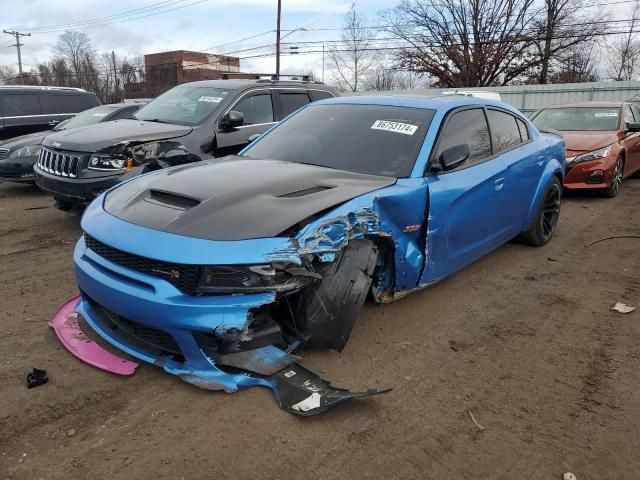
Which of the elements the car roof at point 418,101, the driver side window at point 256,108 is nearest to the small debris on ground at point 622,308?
the car roof at point 418,101

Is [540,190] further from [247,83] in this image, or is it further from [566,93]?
[566,93]

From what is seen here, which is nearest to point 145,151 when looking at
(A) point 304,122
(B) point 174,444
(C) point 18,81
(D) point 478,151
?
(A) point 304,122

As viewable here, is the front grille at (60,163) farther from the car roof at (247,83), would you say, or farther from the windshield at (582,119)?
the windshield at (582,119)

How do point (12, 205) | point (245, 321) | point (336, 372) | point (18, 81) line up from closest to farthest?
point (245, 321), point (336, 372), point (12, 205), point (18, 81)

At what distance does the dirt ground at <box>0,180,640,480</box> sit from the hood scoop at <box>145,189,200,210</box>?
97 centimetres

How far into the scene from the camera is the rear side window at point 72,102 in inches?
436

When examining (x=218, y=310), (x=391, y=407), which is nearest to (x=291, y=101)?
(x=218, y=310)

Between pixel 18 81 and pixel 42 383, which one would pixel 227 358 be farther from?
pixel 18 81

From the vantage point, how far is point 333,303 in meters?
2.88

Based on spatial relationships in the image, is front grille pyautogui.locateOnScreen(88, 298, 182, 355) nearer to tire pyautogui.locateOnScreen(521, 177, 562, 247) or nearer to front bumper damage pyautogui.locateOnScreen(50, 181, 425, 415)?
front bumper damage pyautogui.locateOnScreen(50, 181, 425, 415)

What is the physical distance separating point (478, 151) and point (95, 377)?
10.9 feet

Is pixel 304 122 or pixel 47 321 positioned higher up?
pixel 304 122

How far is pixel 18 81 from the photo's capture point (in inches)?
2138

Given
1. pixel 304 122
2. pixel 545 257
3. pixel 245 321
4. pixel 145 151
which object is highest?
pixel 304 122
